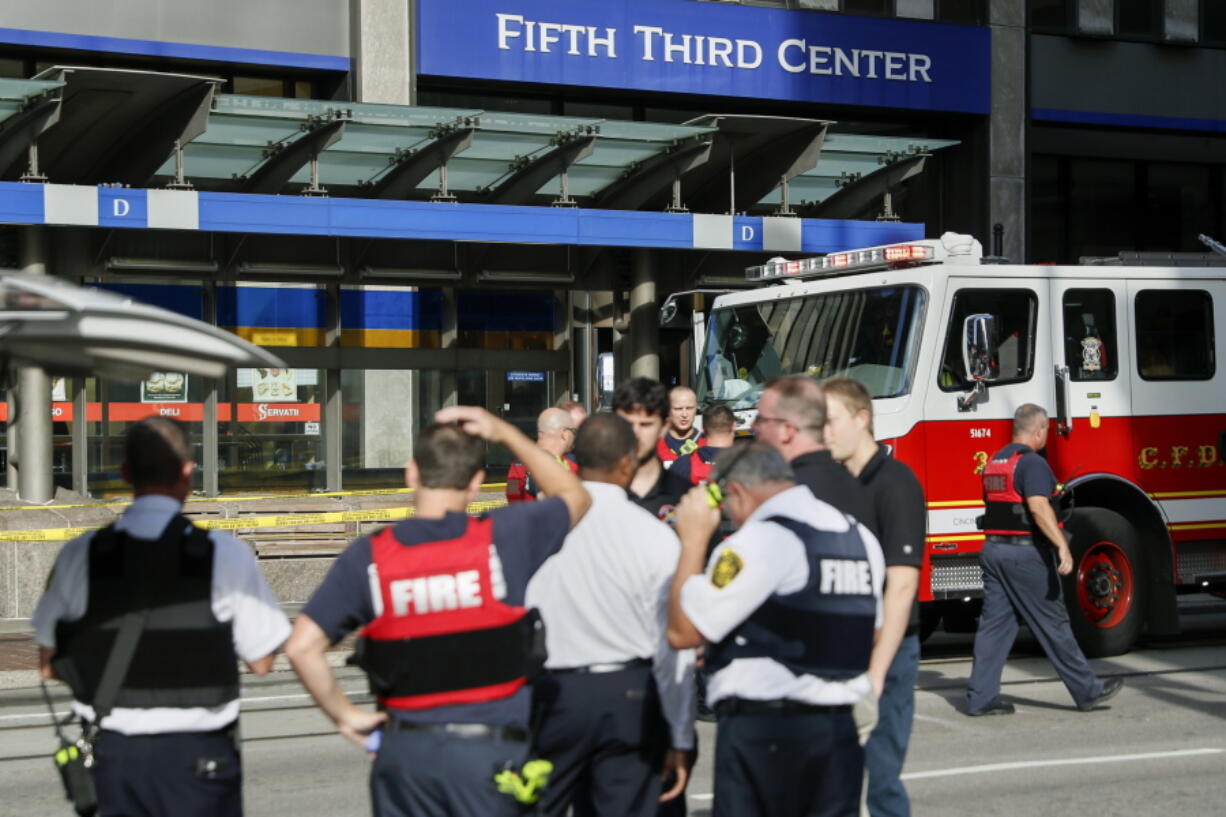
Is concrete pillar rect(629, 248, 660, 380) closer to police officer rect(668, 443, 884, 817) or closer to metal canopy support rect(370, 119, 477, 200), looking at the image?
metal canopy support rect(370, 119, 477, 200)

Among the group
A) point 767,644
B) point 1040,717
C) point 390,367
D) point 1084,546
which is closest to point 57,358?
point 767,644

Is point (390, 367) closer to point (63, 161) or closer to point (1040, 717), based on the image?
point (63, 161)

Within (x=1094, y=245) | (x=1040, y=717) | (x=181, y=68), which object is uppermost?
(x=181, y=68)

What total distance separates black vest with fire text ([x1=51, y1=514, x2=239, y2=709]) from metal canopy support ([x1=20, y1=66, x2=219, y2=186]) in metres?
13.2

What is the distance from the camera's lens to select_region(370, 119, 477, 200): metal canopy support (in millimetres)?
18719

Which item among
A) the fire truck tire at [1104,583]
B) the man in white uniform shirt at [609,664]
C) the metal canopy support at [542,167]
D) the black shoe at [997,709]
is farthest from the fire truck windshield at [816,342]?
the man in white uniform shirt at [609,664]

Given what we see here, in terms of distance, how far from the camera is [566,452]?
9680 millimetres

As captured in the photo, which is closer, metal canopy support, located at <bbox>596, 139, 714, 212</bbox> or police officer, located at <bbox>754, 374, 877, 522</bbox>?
police officer, located at <bbox>754, 374, 877, 522</bbox>

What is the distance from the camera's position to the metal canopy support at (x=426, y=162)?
18719 millimetres

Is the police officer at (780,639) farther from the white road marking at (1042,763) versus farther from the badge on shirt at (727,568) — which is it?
the white road marking at (1042,763)

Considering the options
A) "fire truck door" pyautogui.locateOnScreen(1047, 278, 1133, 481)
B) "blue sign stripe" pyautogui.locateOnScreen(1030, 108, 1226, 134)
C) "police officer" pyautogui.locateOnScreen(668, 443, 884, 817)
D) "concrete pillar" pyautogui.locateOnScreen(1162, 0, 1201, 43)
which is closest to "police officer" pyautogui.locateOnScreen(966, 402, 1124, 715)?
"fire truck door" pyautogui.locateOnScreen(1047, 278, 1133, 481)

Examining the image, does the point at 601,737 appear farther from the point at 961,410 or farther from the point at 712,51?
the point at 712,51

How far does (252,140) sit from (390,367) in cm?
384

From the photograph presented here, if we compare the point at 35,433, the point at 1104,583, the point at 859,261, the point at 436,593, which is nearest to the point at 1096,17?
the point at 859,261
